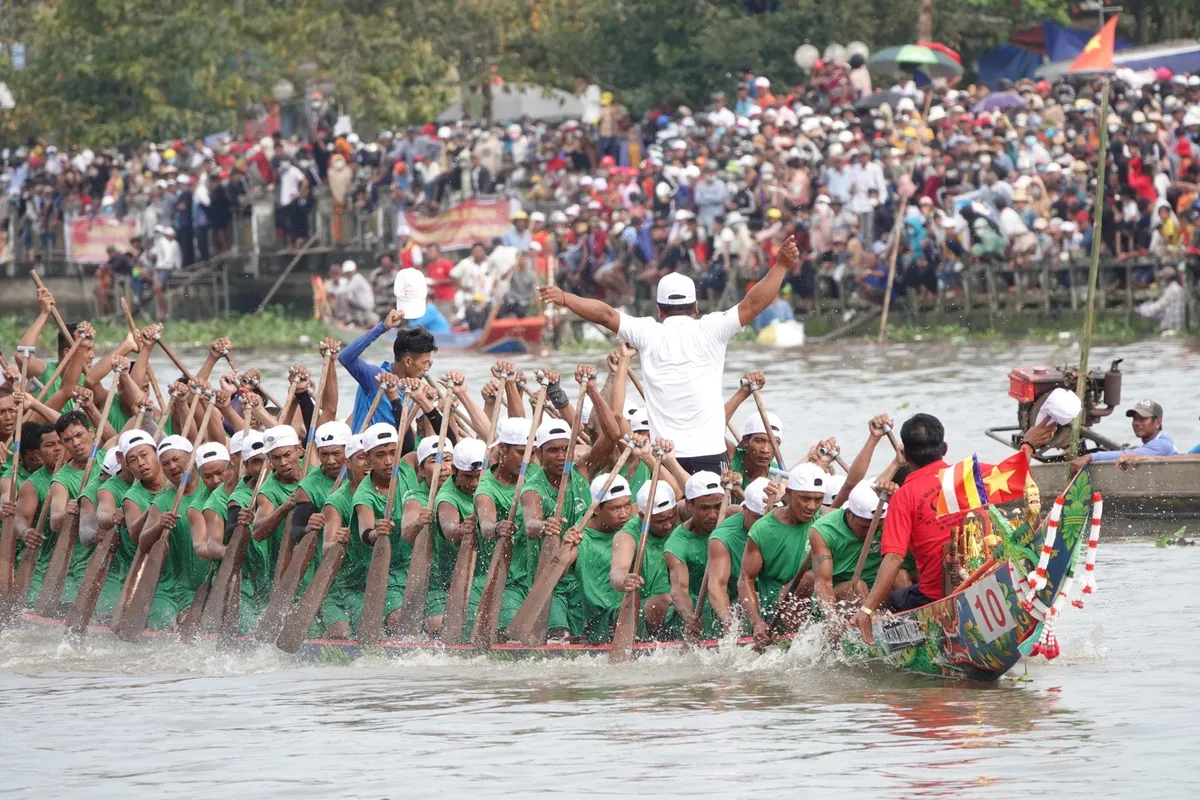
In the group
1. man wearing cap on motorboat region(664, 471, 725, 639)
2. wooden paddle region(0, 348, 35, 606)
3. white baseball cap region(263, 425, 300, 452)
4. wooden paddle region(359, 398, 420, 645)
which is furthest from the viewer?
wooden paddle region(0, 348, 35, 606)

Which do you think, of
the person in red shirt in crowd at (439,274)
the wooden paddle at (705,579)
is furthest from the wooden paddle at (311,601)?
the person in red shirt in crowd at (439,274)

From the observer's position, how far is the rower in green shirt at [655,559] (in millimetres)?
10531

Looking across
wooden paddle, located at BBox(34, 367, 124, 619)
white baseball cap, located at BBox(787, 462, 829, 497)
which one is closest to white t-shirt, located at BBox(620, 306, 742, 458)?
white baseball cap, located at BBox(787, 462, 829, 497)

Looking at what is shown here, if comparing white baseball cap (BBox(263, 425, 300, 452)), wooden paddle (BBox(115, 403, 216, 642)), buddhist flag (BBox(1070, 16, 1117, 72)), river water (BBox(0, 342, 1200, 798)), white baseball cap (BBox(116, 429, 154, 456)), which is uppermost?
buddhist flag (BBox(1070, 16, 1117, 72))

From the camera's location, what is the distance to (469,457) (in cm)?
1100

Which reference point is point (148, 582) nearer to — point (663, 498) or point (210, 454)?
point (210, 454)

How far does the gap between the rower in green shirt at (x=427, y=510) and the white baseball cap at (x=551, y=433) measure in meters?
0.43

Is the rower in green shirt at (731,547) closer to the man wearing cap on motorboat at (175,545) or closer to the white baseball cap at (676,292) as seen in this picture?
the white baseball cap at (676,292)

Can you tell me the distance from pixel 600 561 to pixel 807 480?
4.11 feet

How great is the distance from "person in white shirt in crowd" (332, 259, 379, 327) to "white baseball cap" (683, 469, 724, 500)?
1875cm

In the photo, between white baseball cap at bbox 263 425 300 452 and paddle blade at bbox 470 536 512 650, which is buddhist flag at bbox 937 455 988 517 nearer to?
paddle blade at bbox 470 536 512 650

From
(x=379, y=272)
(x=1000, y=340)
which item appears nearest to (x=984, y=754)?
(x=1000, y=340)

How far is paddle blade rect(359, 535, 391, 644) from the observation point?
11.0m

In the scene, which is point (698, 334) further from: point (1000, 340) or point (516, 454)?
point (1000, 340)
